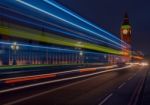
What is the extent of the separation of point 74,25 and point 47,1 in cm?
976

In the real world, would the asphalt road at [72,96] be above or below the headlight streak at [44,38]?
below

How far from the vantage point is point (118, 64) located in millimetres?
80562

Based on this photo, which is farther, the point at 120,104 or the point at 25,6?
the point at 25,6

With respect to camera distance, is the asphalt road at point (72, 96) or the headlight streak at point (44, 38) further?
the headlight streak at point (44, 38)

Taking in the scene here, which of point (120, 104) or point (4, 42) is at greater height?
point (4, 42)

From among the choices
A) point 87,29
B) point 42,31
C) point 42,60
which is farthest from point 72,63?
point 42,31

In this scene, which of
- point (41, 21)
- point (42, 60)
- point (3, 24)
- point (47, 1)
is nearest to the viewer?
point (3, 24)

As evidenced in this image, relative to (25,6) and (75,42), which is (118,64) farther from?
(25,6)

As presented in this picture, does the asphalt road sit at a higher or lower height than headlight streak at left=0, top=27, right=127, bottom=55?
lower

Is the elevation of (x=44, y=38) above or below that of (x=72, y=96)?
above

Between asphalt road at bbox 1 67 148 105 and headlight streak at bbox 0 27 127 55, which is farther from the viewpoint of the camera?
headlight streak at bbox 0 27 127 55

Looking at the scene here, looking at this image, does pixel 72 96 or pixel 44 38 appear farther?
pixel 44 38

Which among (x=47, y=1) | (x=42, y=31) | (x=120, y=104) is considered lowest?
(x=120, y=104)

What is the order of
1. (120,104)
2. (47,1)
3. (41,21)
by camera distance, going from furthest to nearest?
1. (41,21)
2. (47,1)
3. (120,104)
